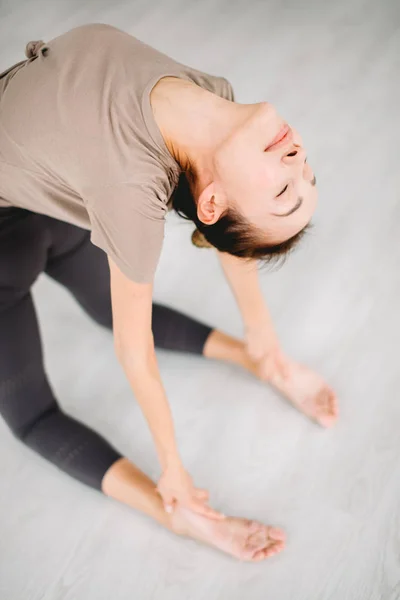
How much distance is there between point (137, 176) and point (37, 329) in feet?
1.50

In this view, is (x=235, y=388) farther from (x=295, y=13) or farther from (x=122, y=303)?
(x=295, y=13)

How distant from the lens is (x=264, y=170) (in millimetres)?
779

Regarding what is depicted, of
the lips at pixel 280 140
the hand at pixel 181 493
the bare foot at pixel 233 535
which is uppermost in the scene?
the lips at pixel 280 140

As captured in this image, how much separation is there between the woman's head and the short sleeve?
7 centimetres

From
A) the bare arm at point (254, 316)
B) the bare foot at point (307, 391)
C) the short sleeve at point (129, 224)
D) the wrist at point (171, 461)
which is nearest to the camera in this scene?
the short sleeve at point (129, 224)

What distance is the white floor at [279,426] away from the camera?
1076 millimetres

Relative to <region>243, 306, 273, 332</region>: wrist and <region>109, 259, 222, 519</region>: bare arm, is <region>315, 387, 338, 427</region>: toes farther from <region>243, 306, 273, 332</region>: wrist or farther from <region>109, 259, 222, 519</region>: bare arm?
<region>109, 259, 222, 519</region>: bare arm

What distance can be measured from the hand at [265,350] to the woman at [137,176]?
308mm

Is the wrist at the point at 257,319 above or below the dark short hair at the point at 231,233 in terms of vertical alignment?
below

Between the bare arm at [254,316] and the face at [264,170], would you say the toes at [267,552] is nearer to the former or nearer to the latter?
the bare arm at [254,316]

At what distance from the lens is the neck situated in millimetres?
796

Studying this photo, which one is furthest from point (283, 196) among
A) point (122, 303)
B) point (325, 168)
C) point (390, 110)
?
point (390, 110)

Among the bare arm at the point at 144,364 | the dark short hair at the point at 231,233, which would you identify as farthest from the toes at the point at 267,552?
the dark short hair at the point at 231,233

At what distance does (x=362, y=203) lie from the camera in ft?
5.18
